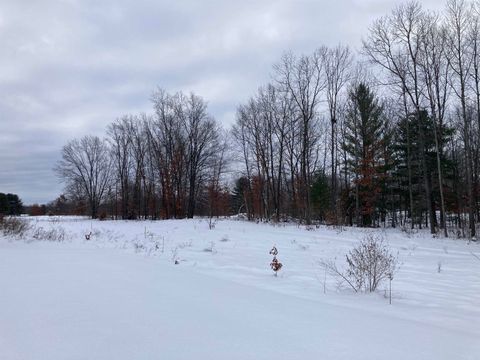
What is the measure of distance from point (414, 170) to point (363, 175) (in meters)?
5.68

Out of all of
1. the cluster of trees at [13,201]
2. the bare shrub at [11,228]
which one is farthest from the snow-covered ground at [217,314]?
the cluster of trees at [13,201]

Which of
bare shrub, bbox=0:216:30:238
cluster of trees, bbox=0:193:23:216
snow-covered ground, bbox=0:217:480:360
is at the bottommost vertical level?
snow-covered ground, bbox=0:217:480:360

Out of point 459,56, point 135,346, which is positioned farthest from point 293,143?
point 135,346

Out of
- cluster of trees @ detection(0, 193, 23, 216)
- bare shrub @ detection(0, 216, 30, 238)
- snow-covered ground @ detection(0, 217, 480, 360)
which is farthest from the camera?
cluster of trees @ detection(0, 193, 23, 216)

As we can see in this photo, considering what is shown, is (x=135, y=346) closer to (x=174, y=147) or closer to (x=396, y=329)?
(x=396, y=329)

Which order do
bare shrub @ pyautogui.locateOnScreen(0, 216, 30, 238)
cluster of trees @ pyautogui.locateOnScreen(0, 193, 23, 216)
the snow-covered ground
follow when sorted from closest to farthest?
1. the snow-covered ground
2. bare shrub @ pyautogui.locateOnScreen(0, 216, 30, 238)
3. cluster of trees @ pyautogui.locateOnScreen(0, 193, 23, 216)

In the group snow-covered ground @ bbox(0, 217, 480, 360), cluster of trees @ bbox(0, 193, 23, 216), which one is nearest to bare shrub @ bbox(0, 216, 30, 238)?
snow-covered ground @ bbox(0, 217, 480, 360)

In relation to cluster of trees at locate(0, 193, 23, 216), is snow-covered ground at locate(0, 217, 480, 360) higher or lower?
lower

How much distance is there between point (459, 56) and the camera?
71.0 ft

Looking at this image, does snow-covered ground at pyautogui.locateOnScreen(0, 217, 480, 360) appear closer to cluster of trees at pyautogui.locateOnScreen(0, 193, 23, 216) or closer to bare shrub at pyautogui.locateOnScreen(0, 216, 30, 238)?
bare shrub at pyautogui.locateOnScreen(0, 216, 30, 238)

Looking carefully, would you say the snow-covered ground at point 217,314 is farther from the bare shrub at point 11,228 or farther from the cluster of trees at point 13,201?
the cluster of trees at point 13,201

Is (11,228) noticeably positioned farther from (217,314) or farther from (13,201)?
(13,201)

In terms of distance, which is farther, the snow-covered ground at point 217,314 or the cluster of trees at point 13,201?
the cluster of trees at point 13,201

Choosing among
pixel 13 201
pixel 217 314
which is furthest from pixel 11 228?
pixel 13 201
